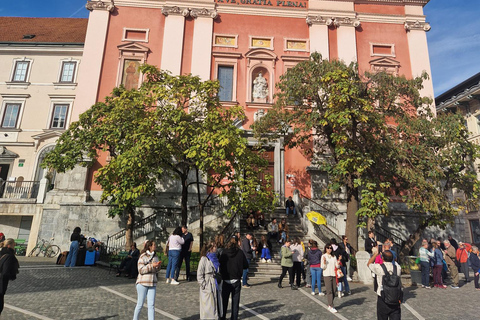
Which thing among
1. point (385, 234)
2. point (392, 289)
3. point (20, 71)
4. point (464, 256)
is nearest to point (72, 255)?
point (392, 289)

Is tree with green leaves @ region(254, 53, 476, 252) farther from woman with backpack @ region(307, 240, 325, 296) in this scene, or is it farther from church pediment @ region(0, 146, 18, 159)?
church pediment @ region(0, 146, 18, 159)

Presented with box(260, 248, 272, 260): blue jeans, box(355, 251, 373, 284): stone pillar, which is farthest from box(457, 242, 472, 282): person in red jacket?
box(260, 248, 272, 260): blue jeans

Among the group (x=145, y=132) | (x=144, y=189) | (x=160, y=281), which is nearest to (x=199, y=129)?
(x=145, y=132)

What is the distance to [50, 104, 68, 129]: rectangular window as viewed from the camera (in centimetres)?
2256

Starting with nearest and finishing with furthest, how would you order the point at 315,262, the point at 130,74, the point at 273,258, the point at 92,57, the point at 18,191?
the point at 315,262
the point at 273,258
the point at 18,191
the point at 92,57
the point at 130,74

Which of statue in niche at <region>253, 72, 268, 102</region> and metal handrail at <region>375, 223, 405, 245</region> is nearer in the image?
metal handrail at <region>375, 223, 405, 245</region>

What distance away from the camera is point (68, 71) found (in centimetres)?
2364

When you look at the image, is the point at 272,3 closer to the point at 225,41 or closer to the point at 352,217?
the point at 225,41

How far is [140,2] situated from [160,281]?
60.9ft

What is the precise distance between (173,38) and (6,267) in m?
17.7

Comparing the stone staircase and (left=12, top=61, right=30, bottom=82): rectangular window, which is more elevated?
(left=12, top=61, right=30, bottom=82): rectangular window

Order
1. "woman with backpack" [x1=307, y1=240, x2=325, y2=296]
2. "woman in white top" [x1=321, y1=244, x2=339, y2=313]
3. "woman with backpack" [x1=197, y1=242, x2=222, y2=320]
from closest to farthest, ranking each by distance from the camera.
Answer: "woman with backpack" [x1=197, y1=242, x2=222, y2=320]
"woman in white top" [x1=321, y1=244, x2=339, y2=313]
"woman with backpack" [x1=307, y1=240, x2=325, y2=296]

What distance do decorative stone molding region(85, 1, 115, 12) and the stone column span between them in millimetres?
12946

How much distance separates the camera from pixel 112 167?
12.1m
